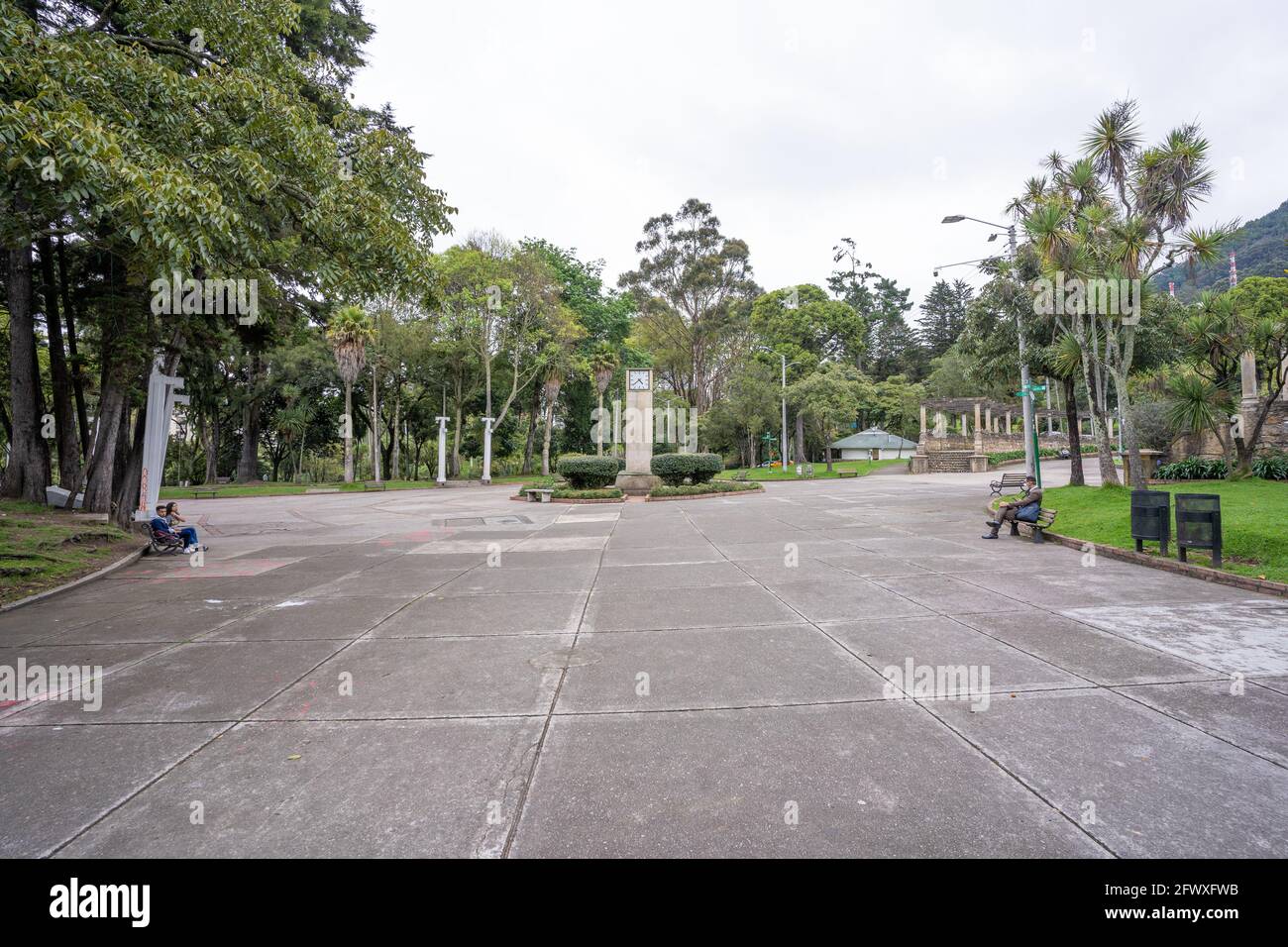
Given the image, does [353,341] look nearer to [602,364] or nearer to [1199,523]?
[602,364]

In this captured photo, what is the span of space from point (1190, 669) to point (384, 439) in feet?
196

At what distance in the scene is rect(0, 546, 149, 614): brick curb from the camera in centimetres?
731

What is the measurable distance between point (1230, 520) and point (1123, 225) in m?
7.04

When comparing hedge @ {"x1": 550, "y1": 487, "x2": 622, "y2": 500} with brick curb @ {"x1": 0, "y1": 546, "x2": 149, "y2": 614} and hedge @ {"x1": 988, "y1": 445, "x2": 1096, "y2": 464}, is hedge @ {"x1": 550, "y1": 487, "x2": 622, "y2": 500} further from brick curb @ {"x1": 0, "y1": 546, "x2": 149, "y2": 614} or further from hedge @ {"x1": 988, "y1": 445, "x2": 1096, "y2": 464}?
hedge @ {"x1": 988, "y1": 445, "x2": 1096, "y2": 464}

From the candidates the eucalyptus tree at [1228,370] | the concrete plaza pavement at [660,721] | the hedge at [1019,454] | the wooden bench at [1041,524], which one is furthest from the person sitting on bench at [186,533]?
the hedge at [1019,454]

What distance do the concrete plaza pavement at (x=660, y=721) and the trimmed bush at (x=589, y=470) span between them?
15242 millimetres

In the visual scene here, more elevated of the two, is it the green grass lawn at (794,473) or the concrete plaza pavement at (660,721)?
the green grass lawn at (794,473)

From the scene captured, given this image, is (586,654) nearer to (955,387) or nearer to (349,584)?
(349,584)

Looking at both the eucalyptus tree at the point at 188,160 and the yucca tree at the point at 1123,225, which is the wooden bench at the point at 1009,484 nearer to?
the yucca tree at the point at 1123,225

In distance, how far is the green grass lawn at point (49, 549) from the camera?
8234 mm

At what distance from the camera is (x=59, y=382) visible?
1591cm

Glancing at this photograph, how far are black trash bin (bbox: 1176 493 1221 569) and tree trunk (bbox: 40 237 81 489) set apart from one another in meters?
21.8
